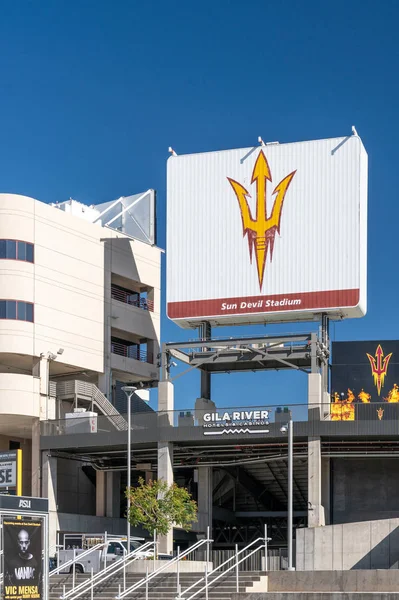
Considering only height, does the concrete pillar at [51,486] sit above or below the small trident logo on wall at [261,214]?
below

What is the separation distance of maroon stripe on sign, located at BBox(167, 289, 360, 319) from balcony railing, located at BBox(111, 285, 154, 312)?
987cm

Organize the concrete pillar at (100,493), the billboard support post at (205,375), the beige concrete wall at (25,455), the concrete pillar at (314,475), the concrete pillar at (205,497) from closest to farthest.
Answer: the concrete pillar at (314,475), the concrete pillar at (205,497), the billboard support post at (205,375), the beige concrete wall at (25,455), the concrete pillar at (100,493)

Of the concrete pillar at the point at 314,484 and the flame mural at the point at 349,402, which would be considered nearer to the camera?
the concrete pillar at the point at 314,484

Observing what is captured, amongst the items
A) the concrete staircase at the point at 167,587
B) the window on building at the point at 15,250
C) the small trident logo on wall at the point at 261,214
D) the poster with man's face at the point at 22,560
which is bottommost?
the concrete staircase at the point at 167,587

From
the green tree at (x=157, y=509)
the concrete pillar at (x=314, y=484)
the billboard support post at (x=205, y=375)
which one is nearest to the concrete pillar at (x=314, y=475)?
the concrete pillar at (x=314, y=484)

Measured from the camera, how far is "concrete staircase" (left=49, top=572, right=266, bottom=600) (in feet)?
156

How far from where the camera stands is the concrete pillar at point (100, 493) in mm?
81812

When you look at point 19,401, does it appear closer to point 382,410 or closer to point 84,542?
point 84,542

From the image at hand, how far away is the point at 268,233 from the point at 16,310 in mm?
16177

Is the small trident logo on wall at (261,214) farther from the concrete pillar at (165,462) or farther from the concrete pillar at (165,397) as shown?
the concrete pillar at (165,462)

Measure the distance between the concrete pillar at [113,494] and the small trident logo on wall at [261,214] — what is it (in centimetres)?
1658

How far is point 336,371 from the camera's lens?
77875 mm

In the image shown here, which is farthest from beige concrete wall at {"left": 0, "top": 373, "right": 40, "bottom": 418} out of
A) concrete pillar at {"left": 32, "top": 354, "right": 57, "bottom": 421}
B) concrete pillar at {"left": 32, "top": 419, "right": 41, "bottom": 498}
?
concrete pillar at {"left": 32, "top": 419, "right": 41, "bottom": 498}

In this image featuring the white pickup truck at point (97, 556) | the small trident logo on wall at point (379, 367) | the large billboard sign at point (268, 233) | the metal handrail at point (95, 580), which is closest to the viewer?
the metal handrail at point (95, 580)
